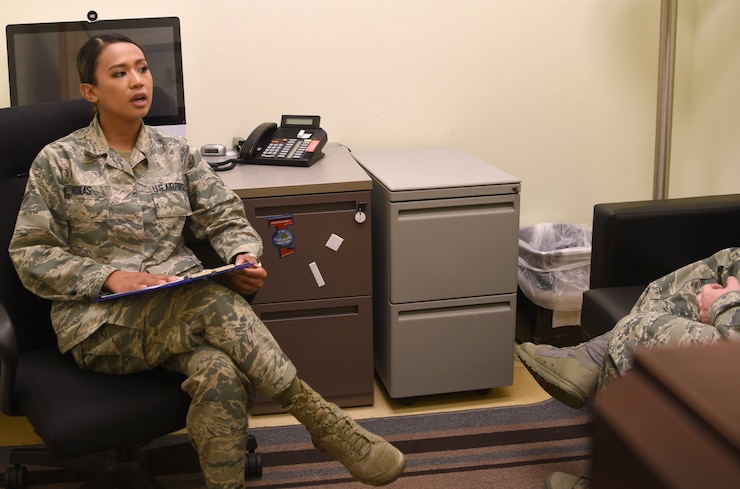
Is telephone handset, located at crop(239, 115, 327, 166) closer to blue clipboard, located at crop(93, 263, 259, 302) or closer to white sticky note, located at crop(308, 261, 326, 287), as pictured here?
white sticky note, located at crop(308, 261, 326, 287)

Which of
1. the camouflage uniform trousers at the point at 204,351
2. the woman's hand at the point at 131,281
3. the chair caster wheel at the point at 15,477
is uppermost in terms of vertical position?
the woman's hand at the point at 131,281

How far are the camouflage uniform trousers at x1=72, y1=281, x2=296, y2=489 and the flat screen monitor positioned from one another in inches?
33.2

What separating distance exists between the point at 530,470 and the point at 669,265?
690 millimetres

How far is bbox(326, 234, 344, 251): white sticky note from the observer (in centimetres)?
238

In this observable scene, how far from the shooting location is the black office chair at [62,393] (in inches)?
63.6

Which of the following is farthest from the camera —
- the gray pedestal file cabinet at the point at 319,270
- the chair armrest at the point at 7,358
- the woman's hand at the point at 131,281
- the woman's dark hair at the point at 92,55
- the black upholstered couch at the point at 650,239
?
the gray pedestal file cabinet at the point at 319,270

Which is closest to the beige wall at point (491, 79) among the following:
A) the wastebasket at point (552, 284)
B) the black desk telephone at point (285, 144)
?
the black desk telephone at point (285, 144)

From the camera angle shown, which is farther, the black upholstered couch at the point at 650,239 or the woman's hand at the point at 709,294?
the black upholstered couch at the point at 650,239

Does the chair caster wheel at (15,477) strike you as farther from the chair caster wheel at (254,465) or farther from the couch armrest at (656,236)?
the couch armrest at (656,236)

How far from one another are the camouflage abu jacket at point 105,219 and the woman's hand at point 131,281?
0.06ft

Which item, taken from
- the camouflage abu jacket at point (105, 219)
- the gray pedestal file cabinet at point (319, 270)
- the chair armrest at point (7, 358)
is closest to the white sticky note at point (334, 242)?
the gray pedestal file cabinet at point (319, 270)

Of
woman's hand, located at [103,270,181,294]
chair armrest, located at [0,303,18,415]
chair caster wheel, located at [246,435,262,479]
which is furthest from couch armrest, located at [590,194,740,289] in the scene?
chair armrest, located at [0,303,18,415]

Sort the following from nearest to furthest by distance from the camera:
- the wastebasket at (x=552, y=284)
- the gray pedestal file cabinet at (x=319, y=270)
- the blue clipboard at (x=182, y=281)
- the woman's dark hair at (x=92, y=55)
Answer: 1. the blue clipboard at (x=182, y=281)
2. the woman's dark hair at (x=92, y=55)
3. the gray pedestal file cabinet at (x=319, y=270)
4. the wastebasket at (x=552, y=284)

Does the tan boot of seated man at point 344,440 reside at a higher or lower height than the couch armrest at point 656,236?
lower
